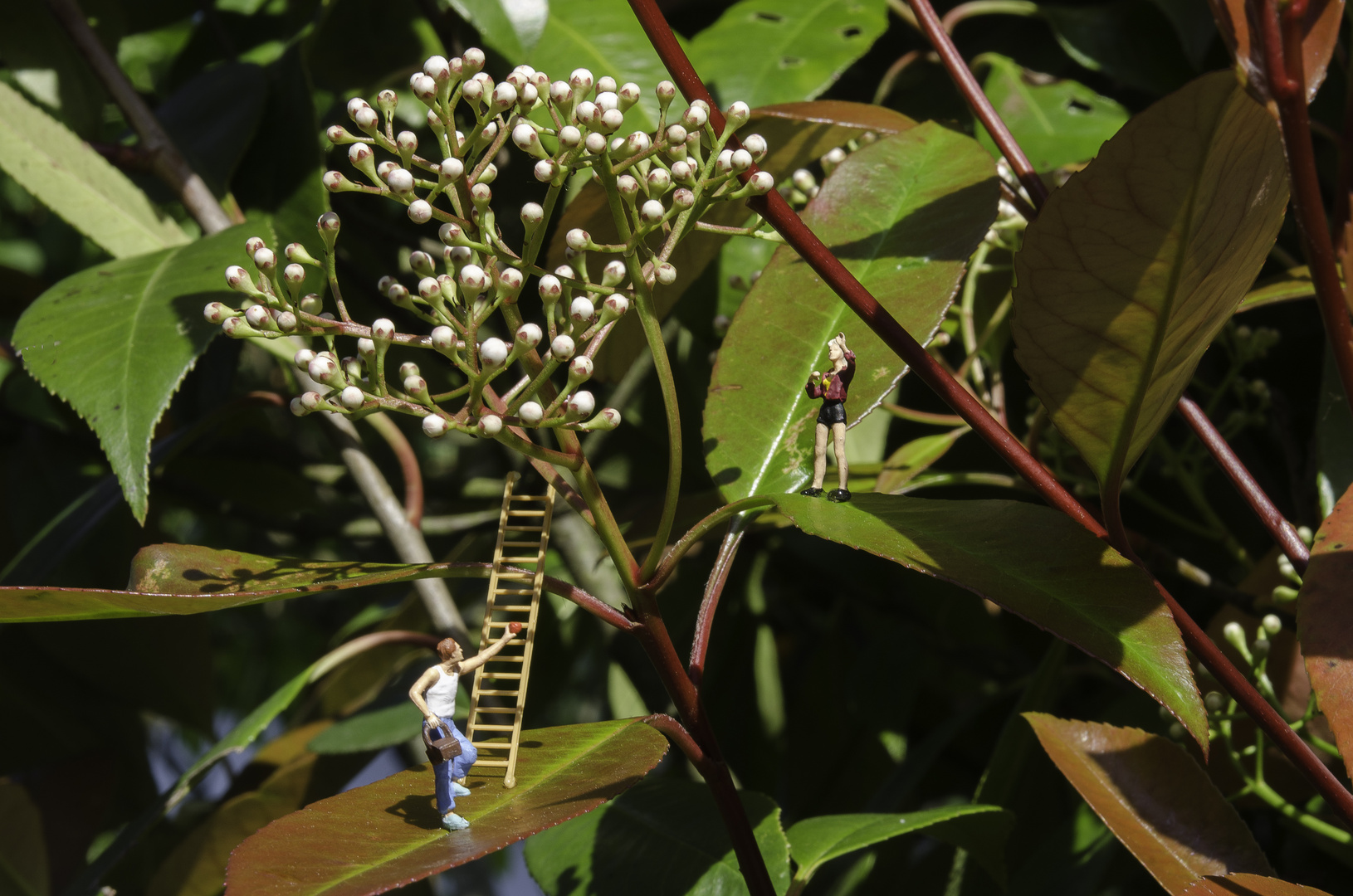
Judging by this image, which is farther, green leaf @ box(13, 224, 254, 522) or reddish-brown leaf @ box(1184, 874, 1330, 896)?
green leaf @ box(13, 224, 254, 522)

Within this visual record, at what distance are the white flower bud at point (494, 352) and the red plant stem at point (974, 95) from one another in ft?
1.31

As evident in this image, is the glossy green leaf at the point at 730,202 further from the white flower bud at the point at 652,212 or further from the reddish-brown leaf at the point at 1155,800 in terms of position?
the reddish-brown leaf at the point at 1155,800

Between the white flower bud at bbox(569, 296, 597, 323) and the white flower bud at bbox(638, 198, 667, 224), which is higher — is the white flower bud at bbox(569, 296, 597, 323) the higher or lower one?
the lower one

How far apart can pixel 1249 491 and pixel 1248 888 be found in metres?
0.24

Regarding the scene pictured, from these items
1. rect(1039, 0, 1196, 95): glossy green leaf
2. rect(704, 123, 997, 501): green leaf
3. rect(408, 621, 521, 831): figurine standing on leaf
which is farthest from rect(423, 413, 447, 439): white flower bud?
rect(1039, 0, 1196, 95): glossy green leaf

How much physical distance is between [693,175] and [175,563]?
41 centimetres

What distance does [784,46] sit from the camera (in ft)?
3.95

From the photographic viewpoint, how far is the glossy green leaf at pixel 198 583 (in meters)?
0.56

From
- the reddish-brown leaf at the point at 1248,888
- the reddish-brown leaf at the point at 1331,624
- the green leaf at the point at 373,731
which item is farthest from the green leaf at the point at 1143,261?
the green leaf at the point at 373,731

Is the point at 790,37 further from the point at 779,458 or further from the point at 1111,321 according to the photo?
the point at 1111,321

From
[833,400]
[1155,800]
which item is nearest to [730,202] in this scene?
[833,400]

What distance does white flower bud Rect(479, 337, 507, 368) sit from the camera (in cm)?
54

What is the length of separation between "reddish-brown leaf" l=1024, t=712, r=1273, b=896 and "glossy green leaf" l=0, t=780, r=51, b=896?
1.17 m

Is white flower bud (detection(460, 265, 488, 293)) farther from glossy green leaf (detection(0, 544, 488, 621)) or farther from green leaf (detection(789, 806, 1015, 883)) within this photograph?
green leaf (detection(789, 806, 1015, 883))
